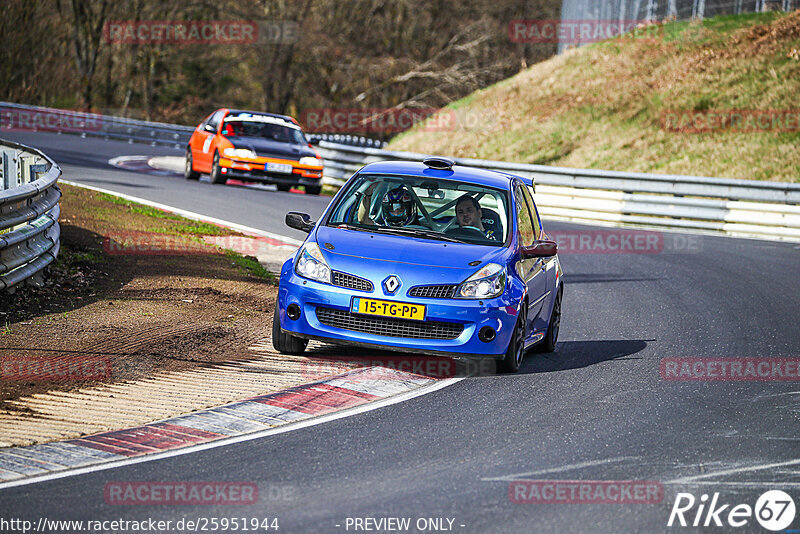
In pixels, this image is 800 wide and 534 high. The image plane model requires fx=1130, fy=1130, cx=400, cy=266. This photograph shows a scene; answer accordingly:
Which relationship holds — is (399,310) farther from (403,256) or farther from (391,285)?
(403,256)

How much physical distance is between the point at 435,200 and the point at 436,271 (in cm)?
175

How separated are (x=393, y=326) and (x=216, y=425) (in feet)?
6.31

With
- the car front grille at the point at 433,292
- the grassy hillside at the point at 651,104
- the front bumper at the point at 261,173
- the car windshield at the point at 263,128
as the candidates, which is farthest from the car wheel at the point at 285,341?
the grassy hillside at the point at 651,104

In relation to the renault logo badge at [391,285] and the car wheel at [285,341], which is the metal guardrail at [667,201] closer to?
the car wheel at [285,341]

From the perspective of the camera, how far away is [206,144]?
79.7 feet

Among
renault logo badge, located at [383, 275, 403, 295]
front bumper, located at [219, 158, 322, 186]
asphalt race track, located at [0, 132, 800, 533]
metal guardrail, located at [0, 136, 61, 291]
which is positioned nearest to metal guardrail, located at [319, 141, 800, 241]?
front bumper, located at [219, 158, 322, 186]

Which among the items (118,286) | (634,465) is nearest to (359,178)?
(118,286)

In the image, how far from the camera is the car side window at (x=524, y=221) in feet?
32.0

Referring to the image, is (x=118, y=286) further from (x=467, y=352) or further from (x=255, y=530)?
(x=255, y=530)

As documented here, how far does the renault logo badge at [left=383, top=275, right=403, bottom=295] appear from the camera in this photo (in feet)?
27.9

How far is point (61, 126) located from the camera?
40.0m

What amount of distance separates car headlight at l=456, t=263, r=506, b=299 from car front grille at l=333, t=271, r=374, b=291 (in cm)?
69

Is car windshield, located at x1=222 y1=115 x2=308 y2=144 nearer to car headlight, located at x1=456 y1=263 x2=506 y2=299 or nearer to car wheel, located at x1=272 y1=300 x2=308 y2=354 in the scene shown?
car wheel, located at x1=272 y1=300 x2=308 y2=354

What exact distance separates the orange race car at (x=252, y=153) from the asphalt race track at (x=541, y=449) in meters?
12.6
